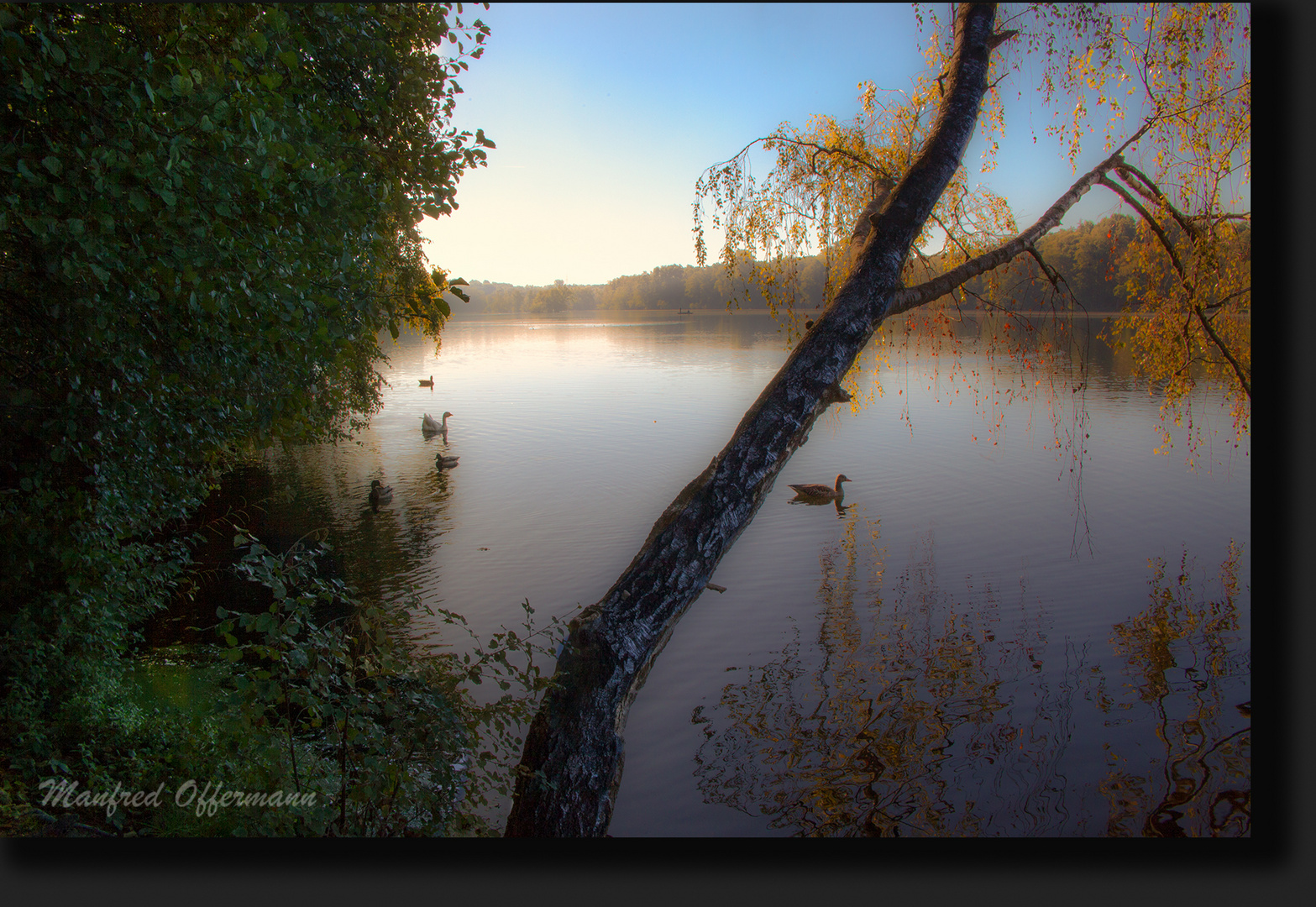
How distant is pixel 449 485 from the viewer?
11.7 metres

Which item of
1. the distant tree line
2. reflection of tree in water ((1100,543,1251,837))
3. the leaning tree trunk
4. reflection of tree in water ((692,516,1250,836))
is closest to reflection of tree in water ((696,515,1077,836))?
reflection of tree in water ((692,516,1250,836))

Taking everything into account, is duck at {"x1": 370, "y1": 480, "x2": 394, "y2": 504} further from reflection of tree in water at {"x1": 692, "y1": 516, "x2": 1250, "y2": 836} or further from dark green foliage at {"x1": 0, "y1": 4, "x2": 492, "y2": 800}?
reflection of tree in water at {"x1": 692, "y1": 516, "x2": 1250, "y2": 836}

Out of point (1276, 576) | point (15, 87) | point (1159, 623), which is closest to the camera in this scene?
point (15, 87)

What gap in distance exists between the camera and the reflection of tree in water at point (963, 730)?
405 cm

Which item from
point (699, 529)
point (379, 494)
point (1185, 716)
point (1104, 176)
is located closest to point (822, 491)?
point (1185, 716)

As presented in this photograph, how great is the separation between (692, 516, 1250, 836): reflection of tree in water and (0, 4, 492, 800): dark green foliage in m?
3.67

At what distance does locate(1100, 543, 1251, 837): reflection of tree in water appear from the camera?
3.72 meters

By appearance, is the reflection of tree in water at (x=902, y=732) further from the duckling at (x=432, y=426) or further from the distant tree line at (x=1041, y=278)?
the duckling at (x=432, y=426)

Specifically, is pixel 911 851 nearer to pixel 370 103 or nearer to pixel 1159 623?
pixel 370 103

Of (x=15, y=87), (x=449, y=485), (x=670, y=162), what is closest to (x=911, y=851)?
(x=670, y=162)

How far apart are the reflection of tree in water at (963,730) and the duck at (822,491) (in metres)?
3.53

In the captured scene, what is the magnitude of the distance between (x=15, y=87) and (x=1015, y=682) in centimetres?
666

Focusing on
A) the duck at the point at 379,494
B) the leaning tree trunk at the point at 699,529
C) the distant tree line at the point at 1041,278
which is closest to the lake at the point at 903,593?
the duck at the point at 379,494

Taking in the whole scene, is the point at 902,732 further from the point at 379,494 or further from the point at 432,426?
the point at 432,426
